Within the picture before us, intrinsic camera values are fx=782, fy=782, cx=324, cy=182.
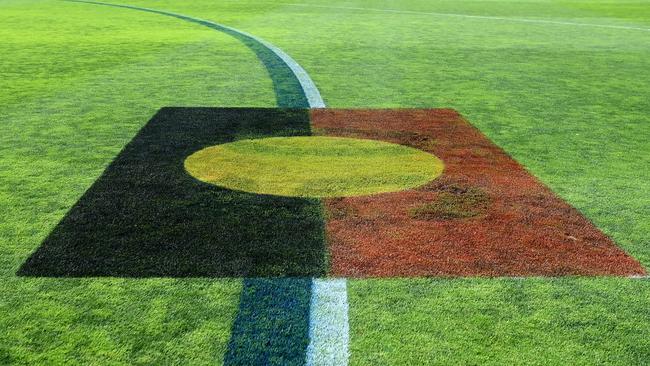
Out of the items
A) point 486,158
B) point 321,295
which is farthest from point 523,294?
point 486,158

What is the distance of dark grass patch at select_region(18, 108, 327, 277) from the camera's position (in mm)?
3680

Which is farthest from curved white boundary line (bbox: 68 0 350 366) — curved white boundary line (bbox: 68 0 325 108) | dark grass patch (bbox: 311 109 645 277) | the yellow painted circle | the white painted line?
curved white boundary line (bbox: 68 0 325 108)

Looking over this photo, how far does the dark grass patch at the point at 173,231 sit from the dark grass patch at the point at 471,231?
0.69 ft

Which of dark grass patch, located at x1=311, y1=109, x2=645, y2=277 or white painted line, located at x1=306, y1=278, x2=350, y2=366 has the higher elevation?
white painted line, located at x1=306, y1=278, x2=350, y2=366

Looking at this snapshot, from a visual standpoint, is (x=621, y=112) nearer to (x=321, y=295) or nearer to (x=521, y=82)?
(x=521, y=82)

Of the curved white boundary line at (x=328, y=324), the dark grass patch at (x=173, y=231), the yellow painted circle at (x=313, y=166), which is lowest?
the yellow painted circle at (x=313, y=166)

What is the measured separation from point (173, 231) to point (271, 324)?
125 cm

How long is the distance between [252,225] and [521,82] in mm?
6530

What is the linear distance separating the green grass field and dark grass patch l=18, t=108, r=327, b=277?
5.8 inches

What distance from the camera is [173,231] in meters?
4.18

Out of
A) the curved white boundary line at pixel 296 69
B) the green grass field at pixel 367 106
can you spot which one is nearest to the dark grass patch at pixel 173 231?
the green grass field at pixel 367 106

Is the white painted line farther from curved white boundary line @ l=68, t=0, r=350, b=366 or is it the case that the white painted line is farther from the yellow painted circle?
the yellow painted circle

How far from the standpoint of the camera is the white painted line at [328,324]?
9.44 ft

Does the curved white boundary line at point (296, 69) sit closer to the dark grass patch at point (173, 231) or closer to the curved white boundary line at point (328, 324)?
the dark grass patch at point (173, 231)
